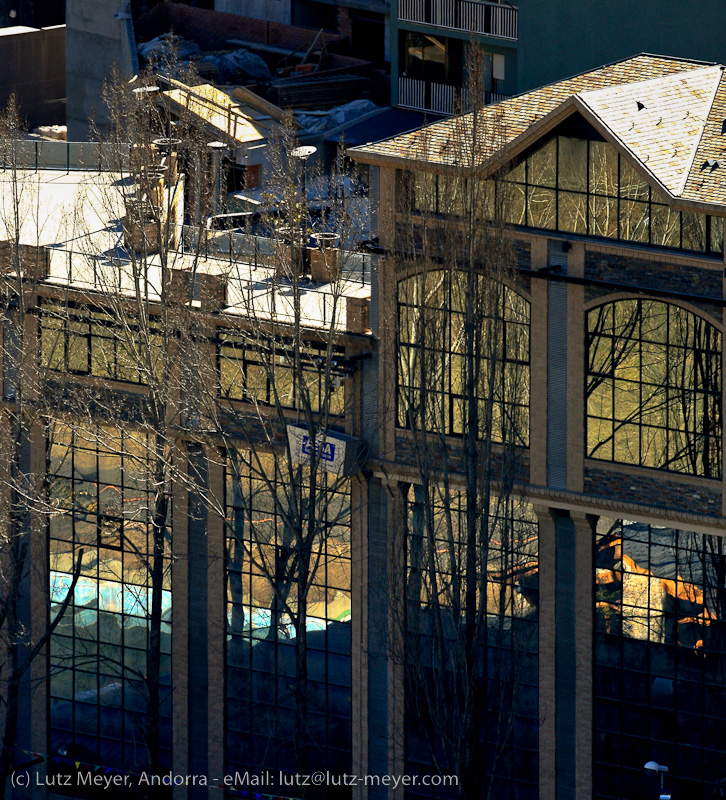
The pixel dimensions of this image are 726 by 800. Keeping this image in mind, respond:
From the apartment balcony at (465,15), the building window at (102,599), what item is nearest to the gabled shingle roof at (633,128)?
the building window at (102,599)

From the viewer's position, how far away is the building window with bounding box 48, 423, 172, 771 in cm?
4284

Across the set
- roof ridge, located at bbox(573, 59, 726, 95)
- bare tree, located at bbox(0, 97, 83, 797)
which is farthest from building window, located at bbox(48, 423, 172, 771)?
roof ridge, located at bbox(573, 59, 726, 95)

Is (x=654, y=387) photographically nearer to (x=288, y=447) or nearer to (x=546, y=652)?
(x=546, y=652)

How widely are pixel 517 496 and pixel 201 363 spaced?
6868 mm

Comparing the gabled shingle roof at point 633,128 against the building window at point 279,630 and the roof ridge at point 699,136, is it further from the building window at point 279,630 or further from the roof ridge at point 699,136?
the building window at point 279,630

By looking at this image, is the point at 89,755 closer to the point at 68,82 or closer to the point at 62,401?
the point at 62,401

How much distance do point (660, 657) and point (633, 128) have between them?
31.8 feet

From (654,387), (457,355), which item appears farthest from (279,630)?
(654,387)

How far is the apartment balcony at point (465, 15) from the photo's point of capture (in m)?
59.8

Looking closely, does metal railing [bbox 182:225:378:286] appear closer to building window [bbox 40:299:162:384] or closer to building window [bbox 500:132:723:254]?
building window [bbox 40:299:162:384]

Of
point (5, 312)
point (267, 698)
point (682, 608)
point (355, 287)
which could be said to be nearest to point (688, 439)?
point (682, 608)

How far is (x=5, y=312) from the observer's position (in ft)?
137

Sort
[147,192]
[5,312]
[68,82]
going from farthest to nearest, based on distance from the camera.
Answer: [68,82] < [5,312] < [147,192]

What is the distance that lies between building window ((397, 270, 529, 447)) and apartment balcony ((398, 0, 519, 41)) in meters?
22.7
